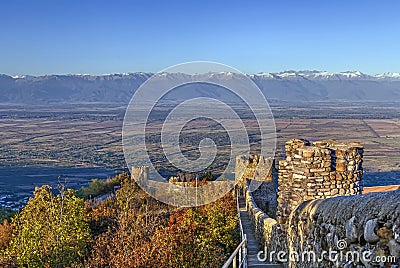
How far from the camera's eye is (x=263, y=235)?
37.5ft

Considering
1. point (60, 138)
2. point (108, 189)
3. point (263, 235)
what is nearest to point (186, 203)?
point (108, 189)

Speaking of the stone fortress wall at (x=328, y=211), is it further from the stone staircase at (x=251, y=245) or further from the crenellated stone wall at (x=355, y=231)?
the stone staircase at (x=251, y=245)

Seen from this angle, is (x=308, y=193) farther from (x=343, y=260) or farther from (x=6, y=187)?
(x=6, y=187)

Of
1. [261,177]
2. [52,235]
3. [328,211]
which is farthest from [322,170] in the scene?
[261,177]

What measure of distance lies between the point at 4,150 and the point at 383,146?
3086 inches

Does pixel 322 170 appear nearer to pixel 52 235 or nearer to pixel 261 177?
pixel 52 235

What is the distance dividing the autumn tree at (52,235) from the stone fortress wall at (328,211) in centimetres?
792

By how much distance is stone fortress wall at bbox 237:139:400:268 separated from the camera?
3.93 metres

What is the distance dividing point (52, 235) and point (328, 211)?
1427cm

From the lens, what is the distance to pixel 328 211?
5559 millimetres

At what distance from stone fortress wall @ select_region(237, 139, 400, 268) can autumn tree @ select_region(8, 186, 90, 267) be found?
7922 mm

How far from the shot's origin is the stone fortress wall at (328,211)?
3.93 metres

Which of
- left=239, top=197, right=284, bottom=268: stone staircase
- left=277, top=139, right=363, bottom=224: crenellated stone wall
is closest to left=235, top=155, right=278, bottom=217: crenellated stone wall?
left=239, top=197, right=284, bottom=268: stone staircase

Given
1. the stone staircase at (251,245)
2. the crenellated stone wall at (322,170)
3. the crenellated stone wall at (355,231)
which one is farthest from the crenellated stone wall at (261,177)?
the crenellated stone wall at (355,231)
